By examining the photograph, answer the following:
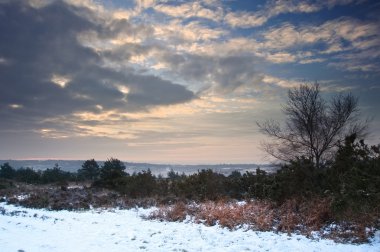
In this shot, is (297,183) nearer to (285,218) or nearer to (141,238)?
(285,218)

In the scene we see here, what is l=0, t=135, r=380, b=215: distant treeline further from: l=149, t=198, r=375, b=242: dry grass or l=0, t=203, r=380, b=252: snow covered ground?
l=0, t=203, r=380, b=252: snow covered ground

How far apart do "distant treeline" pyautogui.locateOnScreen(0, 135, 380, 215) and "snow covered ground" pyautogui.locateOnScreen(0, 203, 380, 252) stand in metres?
2.79

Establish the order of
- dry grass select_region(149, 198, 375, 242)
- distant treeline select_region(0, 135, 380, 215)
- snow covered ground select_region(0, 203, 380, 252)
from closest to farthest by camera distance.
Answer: snow covered ground select_region(0, 203, 380, 252) < dry grass select_region(149, 198, 375, 242) < distant treeline select_region(0, 135, 380, 215)

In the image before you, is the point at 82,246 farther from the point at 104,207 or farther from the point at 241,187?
the point at 241,187

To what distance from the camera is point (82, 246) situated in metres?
11.1

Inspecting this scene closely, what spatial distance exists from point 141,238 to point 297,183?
8.53 meters

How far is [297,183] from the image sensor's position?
1683cm

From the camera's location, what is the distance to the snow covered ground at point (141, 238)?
1034 cm

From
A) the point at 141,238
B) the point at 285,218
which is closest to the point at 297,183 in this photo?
the point at 285,218

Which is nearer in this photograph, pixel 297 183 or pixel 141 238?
pixel 141 238

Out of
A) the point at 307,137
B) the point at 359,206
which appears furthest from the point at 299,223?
the point at 307,137

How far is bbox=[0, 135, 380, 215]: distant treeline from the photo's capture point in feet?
42.5

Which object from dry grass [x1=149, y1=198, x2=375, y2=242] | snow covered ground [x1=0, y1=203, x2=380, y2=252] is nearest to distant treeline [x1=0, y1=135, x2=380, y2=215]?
dry grass [x1=149, y1=198, x2=375, y2=242]

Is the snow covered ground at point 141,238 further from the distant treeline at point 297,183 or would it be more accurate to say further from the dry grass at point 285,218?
the distant treeline at point 297,183
